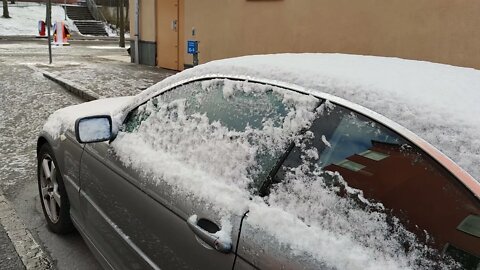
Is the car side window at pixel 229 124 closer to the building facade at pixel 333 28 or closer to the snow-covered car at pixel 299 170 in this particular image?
the snow-covered car at pixel 299 170

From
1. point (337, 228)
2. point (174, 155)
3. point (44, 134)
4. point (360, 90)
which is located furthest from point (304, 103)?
point (44, 134)

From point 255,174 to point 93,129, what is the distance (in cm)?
131

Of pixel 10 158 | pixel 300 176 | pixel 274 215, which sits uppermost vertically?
pixel 300 176

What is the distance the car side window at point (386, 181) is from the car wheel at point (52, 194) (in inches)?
88.2

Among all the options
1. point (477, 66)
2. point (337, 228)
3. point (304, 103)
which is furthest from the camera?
point (477, 66)

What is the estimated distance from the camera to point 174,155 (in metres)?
2.29

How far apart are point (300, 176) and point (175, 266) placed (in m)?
0.70

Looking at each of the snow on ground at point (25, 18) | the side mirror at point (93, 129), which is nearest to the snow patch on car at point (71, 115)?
the side mirror at point (93, 129)

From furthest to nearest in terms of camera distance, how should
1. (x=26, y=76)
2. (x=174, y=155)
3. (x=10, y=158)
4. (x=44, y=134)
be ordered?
(x=26, y=76) → (x=10, y=158) → (x=44, y=134) → (x=174, y=155)

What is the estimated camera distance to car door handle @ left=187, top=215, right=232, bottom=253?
65.4 inches

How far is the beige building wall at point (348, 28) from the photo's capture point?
6551 millimetres

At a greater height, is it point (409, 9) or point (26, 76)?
point (409, 9)

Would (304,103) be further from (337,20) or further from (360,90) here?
(337,20)

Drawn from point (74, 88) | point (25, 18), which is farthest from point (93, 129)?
point (25, 18)
